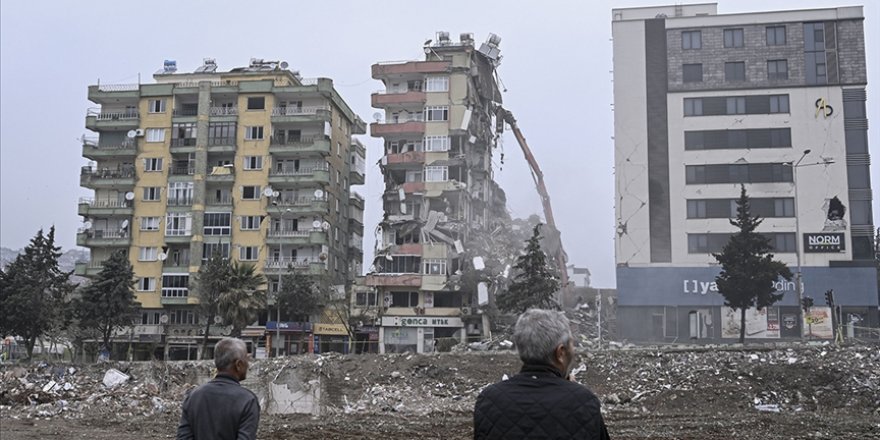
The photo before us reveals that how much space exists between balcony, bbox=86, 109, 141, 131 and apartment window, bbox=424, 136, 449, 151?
80.7 ft

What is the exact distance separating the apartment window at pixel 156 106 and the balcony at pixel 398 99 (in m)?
17.8

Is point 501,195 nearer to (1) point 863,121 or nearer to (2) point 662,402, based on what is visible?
(1) point 863,121

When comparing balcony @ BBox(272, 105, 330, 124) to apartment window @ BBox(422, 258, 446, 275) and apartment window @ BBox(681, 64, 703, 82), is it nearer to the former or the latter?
apartment window @ BBox(422, 258, 446, 275)

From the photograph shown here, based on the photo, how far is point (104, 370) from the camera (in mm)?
44938

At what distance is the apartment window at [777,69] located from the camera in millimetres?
69750

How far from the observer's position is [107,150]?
7519cm

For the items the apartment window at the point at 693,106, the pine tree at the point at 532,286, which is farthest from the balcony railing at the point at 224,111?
the apartment window at the point at 693,106

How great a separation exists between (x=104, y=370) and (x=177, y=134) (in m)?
33.4

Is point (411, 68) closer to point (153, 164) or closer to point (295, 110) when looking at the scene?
point (295, 110)

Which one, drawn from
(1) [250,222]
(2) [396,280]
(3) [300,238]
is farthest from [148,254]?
(2) [396,280]

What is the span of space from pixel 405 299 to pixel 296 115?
58.2 ft

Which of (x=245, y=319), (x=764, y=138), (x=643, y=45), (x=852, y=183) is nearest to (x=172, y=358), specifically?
(x=245, y=319)

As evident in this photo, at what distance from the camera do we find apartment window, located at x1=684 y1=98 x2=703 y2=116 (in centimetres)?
6969

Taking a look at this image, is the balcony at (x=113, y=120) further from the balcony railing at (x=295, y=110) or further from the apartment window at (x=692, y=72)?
the apartment window at (x=692, y=72)
